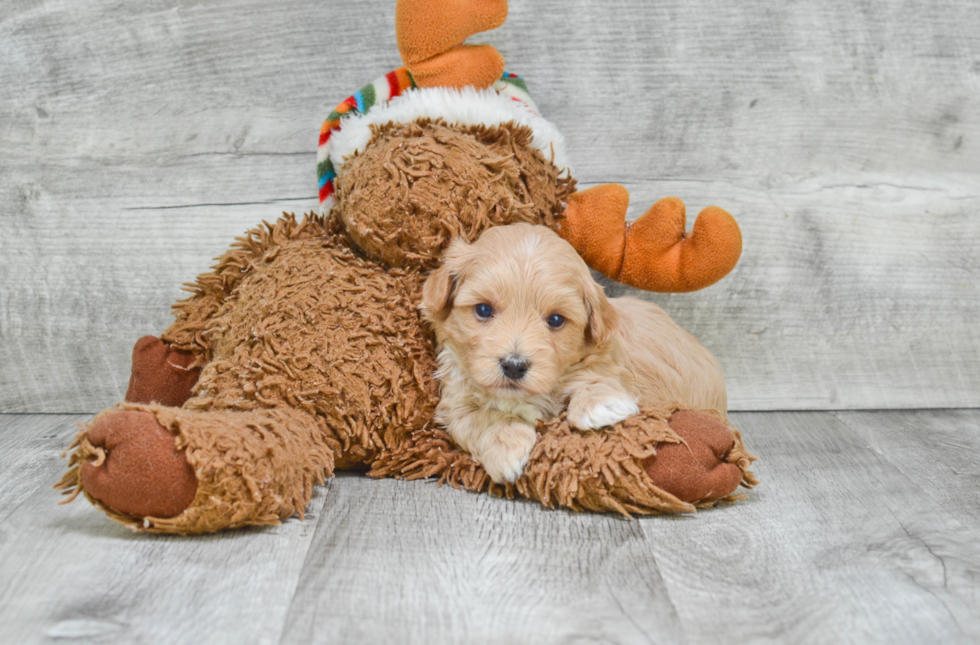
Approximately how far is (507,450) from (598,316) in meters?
0.34

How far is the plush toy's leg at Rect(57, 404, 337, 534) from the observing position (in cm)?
143

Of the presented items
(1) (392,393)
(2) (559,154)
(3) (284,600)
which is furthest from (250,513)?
(2) (559,154)

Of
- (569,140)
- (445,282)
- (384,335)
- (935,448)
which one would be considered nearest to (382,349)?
(384,335)

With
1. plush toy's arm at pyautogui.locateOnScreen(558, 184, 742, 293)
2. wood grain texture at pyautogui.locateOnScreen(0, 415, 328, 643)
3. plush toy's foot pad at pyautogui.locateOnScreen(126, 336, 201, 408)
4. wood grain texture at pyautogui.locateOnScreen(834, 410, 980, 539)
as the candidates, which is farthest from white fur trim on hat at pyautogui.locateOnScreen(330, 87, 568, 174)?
wood grain texture at pyautogui.locateOnScreen(834, 410, 980, 539)

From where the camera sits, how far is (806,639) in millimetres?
1232

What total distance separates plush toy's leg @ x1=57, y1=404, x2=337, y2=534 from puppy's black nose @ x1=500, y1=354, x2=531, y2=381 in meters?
0.47

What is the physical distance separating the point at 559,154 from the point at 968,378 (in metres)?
1.60

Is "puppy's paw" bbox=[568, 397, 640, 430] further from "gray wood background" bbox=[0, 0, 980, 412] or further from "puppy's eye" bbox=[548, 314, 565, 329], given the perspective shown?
"gray wood background" bbox=[0, 0, 980, 412]

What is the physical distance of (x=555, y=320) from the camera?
1.71 metres

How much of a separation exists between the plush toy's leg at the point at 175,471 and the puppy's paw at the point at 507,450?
423 millimetres

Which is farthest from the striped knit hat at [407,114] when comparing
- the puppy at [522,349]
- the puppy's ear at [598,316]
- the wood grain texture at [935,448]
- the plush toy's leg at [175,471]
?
the wood grain texture at [935,448]

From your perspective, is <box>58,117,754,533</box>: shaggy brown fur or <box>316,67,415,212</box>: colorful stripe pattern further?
<box>316,67,415,212</box>: colorful stripe pattern

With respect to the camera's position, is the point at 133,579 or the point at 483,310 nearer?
the point at 133,579

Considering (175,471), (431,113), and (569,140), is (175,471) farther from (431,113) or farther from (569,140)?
(569,140)
